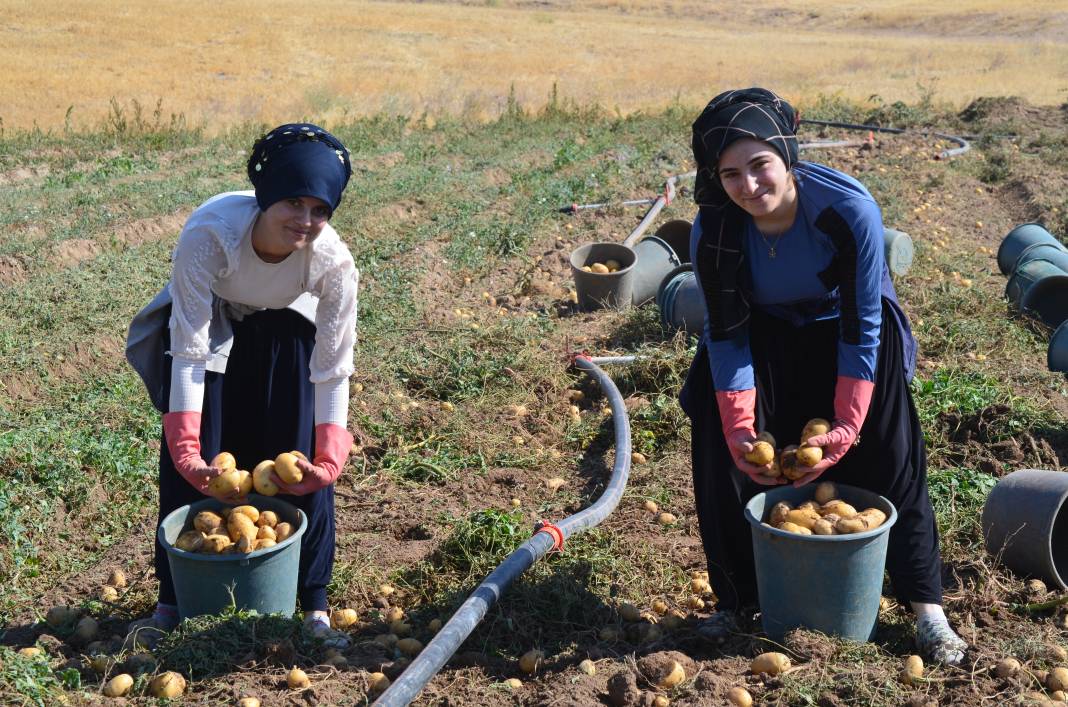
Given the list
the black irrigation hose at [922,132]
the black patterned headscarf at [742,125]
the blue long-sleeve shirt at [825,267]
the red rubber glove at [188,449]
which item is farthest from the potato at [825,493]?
the black irrigation hose at [922,132]

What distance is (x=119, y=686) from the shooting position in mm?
3049

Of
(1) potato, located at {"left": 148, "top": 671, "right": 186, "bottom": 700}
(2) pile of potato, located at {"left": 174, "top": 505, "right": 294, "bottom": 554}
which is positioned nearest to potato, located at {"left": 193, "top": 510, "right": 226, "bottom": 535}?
(2) pile of potato, located at {"left": 174, "top": 505, "right": 294, "bottom": 554}

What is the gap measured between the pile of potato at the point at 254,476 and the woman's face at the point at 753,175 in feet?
4.90

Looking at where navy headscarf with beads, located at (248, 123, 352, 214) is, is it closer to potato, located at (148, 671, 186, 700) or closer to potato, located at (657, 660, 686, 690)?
potato, located at (148, 671, 186, 700)

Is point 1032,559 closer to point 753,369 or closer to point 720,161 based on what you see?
point 753,369

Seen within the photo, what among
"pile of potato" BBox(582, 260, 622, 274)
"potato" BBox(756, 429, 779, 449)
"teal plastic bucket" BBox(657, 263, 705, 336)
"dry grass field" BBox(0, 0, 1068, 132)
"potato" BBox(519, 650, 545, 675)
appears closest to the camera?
"potato" BBox(756, 429, 779, 449)

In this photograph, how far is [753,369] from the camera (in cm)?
336

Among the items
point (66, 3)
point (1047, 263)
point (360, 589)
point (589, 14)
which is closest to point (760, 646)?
point (360, 589)

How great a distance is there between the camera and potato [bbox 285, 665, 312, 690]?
311cm

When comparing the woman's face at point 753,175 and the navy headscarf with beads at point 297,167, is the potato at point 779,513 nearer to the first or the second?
the woman's face at point 753,175

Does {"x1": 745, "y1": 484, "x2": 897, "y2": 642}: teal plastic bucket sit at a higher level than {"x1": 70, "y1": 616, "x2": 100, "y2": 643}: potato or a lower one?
higher

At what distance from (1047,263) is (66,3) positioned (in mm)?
35842

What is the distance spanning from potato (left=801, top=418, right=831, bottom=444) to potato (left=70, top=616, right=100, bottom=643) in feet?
7.87

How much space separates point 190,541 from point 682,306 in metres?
3.92
